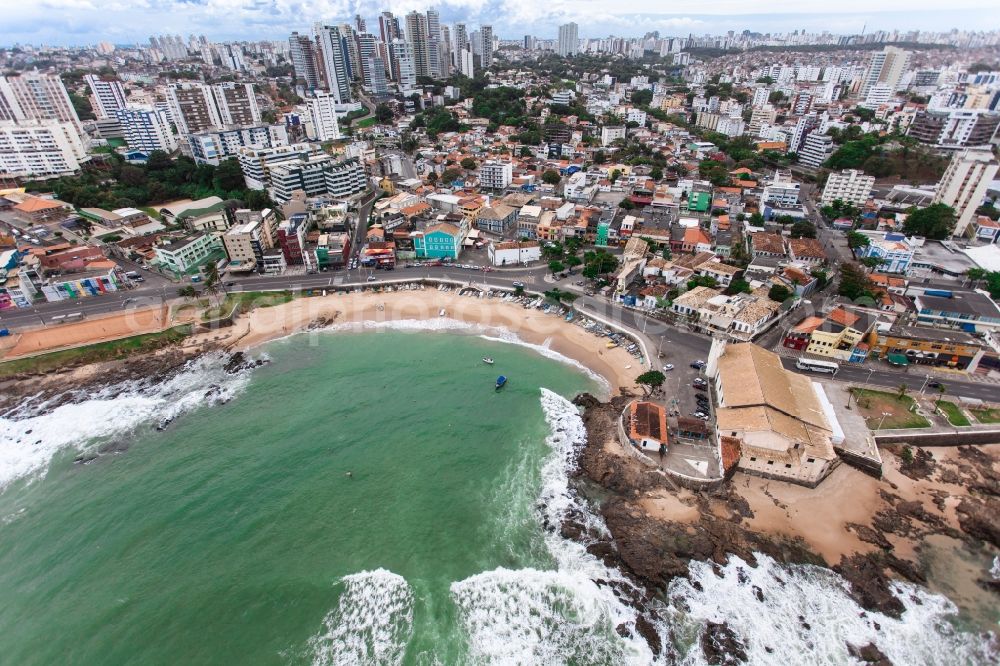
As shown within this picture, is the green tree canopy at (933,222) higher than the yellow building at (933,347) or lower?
higher

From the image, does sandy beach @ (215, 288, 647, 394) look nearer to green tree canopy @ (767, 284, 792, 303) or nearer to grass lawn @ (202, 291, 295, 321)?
grass lawn @ (202, 291, 295, 321)

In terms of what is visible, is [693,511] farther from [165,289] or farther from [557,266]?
[165,289]

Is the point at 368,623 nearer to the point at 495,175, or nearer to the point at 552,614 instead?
the point at 552,614

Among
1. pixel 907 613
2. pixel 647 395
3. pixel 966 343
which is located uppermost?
pixel 966 343

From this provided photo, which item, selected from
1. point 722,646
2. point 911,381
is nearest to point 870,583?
point 722,646

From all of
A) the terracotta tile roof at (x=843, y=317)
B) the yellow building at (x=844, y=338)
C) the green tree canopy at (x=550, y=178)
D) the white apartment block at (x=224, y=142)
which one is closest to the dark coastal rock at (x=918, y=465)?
the yellow building at (x=844, y=338)

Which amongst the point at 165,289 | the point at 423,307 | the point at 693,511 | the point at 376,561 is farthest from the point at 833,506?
the point at 165,289

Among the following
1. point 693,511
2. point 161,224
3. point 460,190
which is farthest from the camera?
point 460,190

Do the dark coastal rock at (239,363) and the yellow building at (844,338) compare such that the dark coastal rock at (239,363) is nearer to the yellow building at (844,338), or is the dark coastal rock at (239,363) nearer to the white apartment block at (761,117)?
the yellow building at (844,338)
